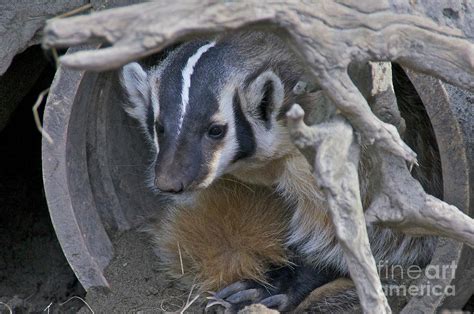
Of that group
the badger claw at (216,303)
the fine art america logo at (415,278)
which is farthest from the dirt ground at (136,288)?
the fine art america logo at (415,278)

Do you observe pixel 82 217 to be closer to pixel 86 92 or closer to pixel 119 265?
pixel 119 265

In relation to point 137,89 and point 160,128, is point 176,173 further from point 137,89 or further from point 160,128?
point 137,89

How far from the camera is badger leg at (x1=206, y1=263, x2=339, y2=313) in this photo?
10.3 feet

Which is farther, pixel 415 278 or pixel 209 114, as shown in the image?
pixel 415 278

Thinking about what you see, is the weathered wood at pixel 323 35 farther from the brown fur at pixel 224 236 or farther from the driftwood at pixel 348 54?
the brown fur at pixel 224 236

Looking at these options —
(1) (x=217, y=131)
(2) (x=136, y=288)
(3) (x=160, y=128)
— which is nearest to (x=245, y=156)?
(1) (x=217, y=131)

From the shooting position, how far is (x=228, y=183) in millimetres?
3383

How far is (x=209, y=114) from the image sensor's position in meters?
2.83

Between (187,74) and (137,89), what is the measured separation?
41 cm

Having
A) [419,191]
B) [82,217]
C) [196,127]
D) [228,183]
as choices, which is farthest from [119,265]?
[419,191]

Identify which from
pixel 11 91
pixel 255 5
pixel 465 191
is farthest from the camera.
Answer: pixel 11 91

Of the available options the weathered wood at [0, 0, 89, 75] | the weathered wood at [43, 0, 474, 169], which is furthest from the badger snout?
the weathered wood at [0, 0, 89, 75]

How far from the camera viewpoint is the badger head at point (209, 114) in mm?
2783

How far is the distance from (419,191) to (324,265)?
885 mm
